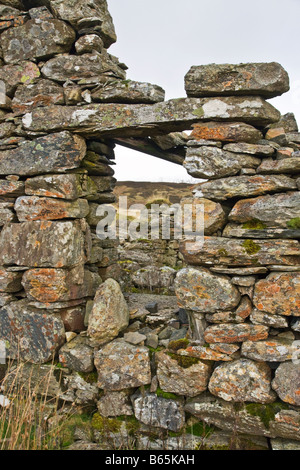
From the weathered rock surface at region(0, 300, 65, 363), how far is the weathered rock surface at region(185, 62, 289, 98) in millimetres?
3214

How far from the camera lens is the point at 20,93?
4457 millimetres

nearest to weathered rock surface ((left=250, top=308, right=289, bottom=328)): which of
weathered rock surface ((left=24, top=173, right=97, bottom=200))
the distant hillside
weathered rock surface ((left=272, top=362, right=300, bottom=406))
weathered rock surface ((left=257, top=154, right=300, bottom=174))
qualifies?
weathered rock surface ((left=272, top=362, right=300, bottom=406))

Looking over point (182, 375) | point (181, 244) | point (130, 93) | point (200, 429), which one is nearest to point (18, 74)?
point (130, 93)

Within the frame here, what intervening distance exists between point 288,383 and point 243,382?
1.38 ft

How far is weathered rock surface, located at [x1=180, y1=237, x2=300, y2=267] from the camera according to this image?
328 centimetres

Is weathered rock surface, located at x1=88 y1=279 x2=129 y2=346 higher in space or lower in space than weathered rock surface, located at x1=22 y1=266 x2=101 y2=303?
lower

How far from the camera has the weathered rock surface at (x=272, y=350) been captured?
10.6ft

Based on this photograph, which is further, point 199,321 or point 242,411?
point 199,321

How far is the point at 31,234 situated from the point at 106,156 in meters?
1.83

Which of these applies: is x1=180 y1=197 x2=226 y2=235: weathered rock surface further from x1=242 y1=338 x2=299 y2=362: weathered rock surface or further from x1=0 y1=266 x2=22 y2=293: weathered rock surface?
x1=0 y1=266 x2=22 y2=293: weathered rock surface

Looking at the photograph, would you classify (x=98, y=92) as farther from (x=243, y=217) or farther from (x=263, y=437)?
(x=263, y=437)

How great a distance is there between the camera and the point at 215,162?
141 inches

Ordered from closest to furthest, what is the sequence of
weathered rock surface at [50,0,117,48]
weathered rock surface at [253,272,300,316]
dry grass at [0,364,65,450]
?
dry grass at [0,364,65,450] → weathered rock surface at [253,272,300,316] → weathered rock surface at [50,0,117,48]

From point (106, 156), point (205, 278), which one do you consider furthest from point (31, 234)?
point (205, 278)
